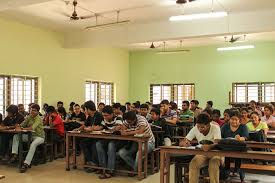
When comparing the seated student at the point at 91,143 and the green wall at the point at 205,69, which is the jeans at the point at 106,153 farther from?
the green wall at the point at 205,69

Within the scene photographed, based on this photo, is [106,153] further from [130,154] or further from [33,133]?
[33,133]

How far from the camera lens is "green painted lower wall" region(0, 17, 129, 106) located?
29.1ft

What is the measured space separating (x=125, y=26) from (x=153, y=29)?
89cm

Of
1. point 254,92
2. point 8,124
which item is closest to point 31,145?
point 8,124

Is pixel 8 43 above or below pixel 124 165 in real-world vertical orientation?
above

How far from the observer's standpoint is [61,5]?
7.48 meters

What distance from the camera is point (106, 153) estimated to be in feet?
18.6

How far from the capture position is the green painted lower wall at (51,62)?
8.87 metres

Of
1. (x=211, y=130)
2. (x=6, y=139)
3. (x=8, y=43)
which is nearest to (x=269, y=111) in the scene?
(x=211, y=130)

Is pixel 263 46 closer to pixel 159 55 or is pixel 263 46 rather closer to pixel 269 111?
pixel 159 55

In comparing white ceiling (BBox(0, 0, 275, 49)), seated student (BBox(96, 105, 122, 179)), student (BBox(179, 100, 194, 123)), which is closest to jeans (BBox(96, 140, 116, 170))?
seated student (BBox(96, 105, 122, 179))

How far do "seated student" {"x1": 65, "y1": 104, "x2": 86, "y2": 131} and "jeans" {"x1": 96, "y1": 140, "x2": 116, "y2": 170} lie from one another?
183cm

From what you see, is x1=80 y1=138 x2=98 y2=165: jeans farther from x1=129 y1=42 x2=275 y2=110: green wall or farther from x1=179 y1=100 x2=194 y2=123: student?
x1=129 y1=42 x2=275 y2=110: green wall

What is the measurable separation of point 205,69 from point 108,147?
320 inches
